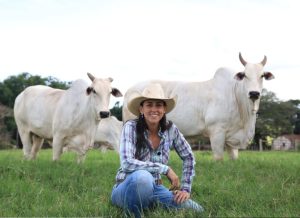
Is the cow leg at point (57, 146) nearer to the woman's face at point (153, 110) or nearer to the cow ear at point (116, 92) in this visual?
the cow ear at point (116, 92)

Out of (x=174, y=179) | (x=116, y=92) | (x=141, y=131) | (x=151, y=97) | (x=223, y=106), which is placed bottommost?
(x=174, y=179)

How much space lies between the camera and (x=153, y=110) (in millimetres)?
4141

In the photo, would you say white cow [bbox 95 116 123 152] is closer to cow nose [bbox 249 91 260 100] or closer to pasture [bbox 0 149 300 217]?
cow nose [bbox 249 91 260 100]

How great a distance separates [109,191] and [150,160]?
4.24 feet

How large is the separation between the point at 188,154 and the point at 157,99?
615 mm

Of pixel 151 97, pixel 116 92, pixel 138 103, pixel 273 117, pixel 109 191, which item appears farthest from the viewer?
pixel 273 117

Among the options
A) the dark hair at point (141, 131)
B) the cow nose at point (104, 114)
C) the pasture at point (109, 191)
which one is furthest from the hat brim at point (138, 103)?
the cow nose at point (104, 114)

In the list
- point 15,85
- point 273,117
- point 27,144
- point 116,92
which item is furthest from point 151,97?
point 273,117

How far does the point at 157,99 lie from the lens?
414 cm

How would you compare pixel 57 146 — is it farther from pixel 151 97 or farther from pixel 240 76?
pixel 151 97

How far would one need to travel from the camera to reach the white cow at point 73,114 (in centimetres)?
888

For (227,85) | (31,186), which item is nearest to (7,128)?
(227,85)

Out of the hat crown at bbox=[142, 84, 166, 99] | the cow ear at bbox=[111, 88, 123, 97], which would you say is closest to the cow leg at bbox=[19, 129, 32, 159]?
the cow ear at bbox=[111, 88, 123, 97]

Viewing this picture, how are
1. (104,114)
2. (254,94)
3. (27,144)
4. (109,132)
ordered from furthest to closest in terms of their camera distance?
(109,132) → (27,144) → (104,114) → (254,94)
